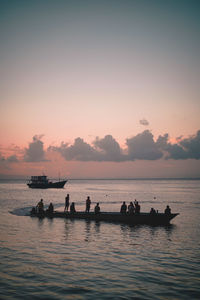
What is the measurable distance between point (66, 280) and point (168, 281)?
4561 mm

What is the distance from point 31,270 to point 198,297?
7.72 m

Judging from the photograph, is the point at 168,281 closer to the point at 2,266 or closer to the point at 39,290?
the point at 39,290

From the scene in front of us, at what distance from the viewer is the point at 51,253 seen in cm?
1484

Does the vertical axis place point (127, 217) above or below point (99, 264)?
below

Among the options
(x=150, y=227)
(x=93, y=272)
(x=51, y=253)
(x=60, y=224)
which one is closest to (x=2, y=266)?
(x=51, y=253)

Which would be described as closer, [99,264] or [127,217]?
[99,264]

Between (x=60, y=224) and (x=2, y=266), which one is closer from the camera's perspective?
(x=2, y=266)

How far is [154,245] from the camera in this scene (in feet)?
55.8

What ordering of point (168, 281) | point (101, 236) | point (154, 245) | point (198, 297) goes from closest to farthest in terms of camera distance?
1. point (198, 297)
2. point (168, 281)
3. point (154, 245)
4. point (101, 236)

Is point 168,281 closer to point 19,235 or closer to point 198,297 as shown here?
point 198,297

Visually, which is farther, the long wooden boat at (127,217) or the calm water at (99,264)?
the long wooden boat at (127,217)

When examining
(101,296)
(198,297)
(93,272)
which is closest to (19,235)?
(93,272)

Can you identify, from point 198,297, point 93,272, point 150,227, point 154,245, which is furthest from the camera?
point 150,227

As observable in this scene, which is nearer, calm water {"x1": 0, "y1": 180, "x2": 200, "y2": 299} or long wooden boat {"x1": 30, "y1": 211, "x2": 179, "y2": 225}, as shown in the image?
calm water {"x1": 0, "y1": 180, "x2": 200, "y2": 299}
